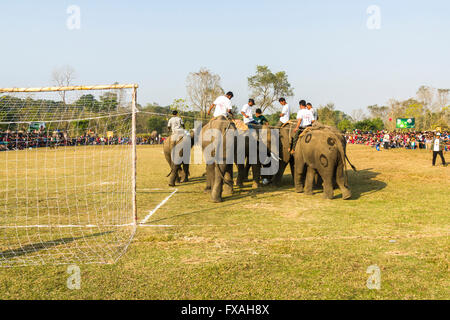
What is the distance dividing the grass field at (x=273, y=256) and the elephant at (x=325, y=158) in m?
0.62

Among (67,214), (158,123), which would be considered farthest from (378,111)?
(67,214)

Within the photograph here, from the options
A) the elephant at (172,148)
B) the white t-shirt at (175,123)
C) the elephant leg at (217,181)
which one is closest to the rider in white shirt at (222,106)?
the elephant leg at (217,181)

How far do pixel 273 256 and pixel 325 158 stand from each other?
Answer: 4.97 m

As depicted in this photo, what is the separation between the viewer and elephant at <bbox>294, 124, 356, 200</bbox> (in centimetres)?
941

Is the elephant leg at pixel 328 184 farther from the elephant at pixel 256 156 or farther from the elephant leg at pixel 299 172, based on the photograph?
the elephant at pixel 256 156

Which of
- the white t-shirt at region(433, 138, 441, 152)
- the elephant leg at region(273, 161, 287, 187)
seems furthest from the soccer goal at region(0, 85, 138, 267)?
the white t-shirt at region(433, 138, 441, 152)

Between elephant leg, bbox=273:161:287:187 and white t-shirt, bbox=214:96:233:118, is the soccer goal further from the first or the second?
elephant leg, bbox=273:161:287:187

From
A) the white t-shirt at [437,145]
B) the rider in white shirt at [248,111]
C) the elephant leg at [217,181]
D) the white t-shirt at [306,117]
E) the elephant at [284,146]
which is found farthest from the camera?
the white t-shirt at [437,145]

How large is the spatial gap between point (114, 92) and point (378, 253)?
5.77 meters

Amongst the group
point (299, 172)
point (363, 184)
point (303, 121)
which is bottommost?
point (363, 184)

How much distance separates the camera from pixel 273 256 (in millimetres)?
5172

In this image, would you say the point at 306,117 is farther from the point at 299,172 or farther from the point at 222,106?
the point at 222,106

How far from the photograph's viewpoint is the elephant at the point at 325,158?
30.9ft
